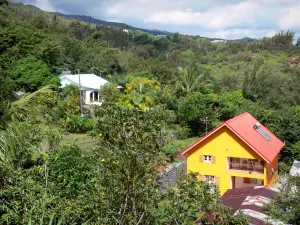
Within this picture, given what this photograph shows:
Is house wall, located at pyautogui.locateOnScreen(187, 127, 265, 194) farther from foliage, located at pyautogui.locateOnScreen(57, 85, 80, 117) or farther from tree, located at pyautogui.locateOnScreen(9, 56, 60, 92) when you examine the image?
tree, located at pyautogui.locateOnScreen(9, 56, 60, 92)

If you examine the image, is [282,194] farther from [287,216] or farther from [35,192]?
[35,192]

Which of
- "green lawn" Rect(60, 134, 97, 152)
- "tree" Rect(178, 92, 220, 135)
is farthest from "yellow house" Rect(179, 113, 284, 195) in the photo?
"tree" Rect(178, 92, 220, 135)

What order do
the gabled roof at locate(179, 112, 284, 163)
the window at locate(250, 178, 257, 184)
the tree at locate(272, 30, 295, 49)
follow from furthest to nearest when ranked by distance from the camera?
the tree at locate(272, 30, 295, 49) < the window at locate(250, 178, 257, 184) < the gabled roof at locate(179, 112, 284, 163)

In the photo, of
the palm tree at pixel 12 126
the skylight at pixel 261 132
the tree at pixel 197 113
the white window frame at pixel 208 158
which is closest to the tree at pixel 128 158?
the palm tree at pixel 12 126

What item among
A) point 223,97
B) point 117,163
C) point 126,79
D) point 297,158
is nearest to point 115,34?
point 126,79

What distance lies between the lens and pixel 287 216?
1062 cm

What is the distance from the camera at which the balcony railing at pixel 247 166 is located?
58.9ft

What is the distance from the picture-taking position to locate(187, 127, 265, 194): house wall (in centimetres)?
1831

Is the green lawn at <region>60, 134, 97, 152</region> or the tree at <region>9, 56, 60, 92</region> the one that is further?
the tree at <region>9, 56, 60, 92</region>

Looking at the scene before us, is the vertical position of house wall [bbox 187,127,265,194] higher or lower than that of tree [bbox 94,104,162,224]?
lower

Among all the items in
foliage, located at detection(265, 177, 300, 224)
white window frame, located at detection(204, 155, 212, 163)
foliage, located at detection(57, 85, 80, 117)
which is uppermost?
foliage, located at detection(57, 85, 80, 117)

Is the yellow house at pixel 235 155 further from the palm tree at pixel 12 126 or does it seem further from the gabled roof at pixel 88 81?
the gabled roof at pixel 88 81

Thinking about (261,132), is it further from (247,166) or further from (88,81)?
(88,81)

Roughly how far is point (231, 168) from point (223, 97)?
11.6 m
